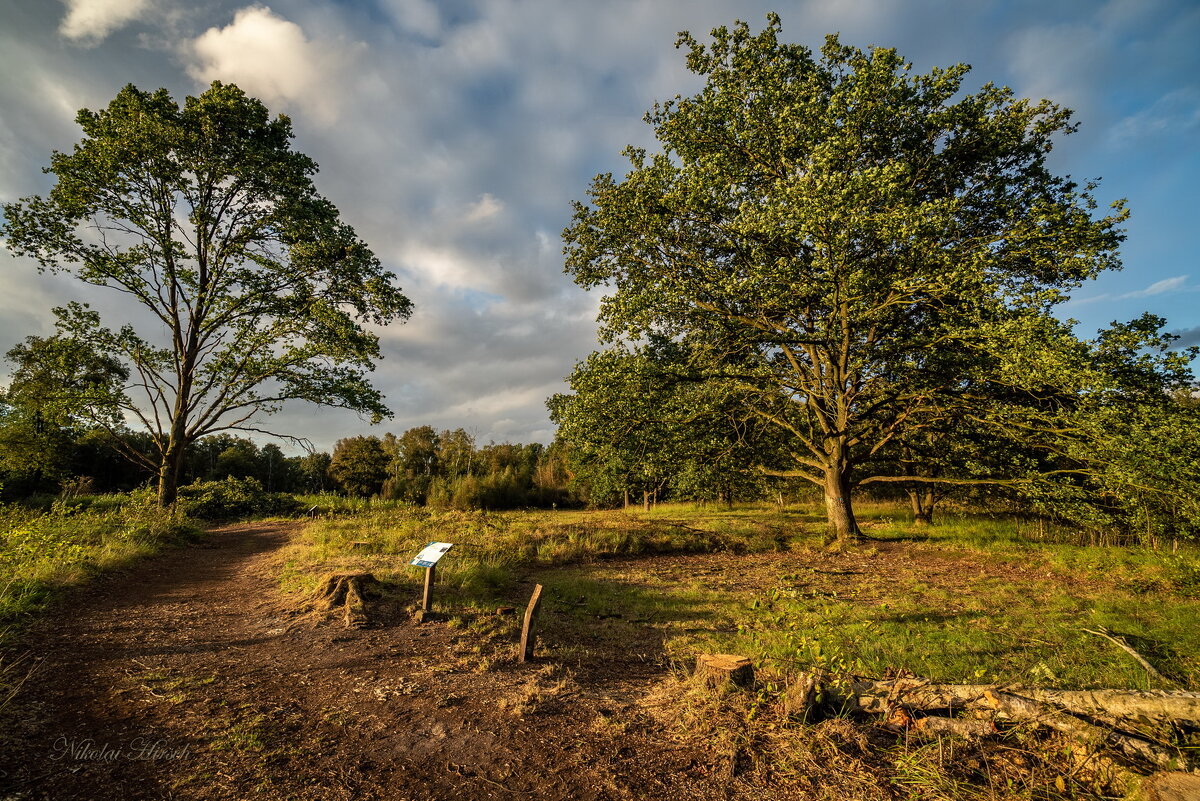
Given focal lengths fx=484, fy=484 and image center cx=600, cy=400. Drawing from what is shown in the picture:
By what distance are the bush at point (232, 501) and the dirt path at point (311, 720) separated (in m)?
16.8

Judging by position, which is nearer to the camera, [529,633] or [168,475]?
[529,633]

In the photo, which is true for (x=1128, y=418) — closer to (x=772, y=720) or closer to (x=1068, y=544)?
(x=1068, y=544)

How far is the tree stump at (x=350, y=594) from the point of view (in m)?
6.81

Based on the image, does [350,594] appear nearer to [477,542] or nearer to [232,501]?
[477,542]

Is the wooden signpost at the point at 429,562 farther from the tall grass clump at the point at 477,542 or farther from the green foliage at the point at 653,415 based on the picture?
the green foliage at the point at 653,415

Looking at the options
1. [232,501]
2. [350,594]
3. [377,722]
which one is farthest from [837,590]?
[232,501]

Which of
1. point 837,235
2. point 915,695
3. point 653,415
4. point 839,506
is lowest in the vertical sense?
point 915,695

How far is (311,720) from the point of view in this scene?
166 inches

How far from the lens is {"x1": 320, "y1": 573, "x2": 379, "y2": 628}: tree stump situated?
6812 millimetres

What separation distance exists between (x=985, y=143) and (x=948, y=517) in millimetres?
16894

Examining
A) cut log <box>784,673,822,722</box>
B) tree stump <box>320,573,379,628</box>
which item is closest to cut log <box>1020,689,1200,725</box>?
cut log <box>784,673,822,722</box>

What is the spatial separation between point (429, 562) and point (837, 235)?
10757 millimetres

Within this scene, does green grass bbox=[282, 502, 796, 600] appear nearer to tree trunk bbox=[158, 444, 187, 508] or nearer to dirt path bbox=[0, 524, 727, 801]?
dirt path bbox=[0, 524, 727, 801]

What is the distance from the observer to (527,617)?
5855 millimetres
